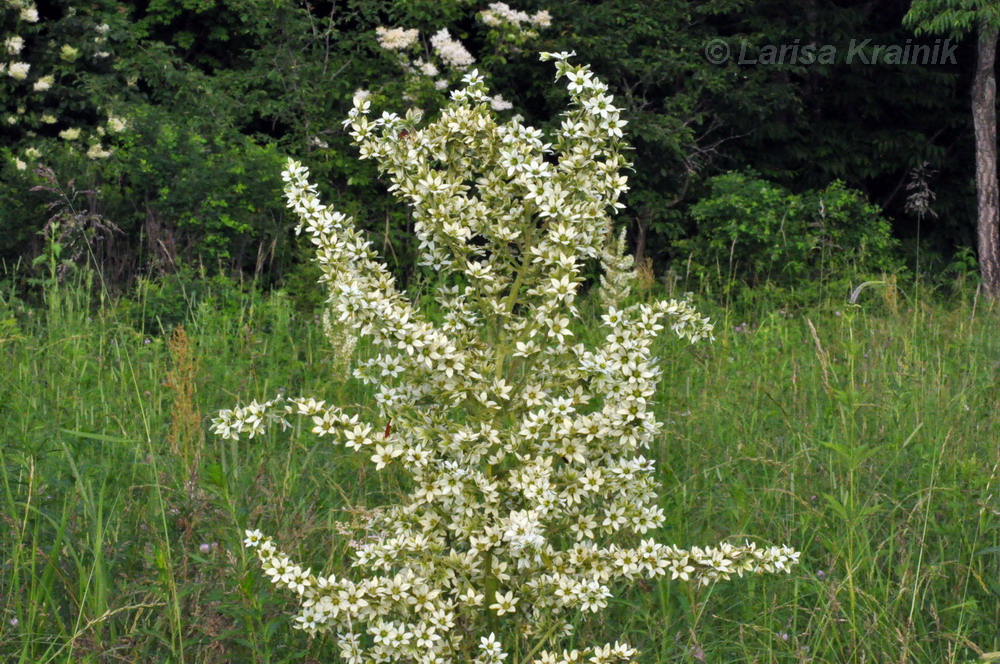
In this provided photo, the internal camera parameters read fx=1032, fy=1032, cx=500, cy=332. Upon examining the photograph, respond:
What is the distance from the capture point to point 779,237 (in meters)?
11.4

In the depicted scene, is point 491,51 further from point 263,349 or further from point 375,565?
point 375,565

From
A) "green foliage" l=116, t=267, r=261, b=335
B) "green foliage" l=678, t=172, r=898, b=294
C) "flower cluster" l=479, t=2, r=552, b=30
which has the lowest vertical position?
"green foliage" l=116, t=267, r=261, b=335

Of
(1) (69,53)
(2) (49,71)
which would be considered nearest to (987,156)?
(1) (69,53)

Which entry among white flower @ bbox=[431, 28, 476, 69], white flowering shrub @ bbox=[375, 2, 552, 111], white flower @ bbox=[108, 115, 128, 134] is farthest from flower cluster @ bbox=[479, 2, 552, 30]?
white flower @ bbox=[108, 115, 128, 134]

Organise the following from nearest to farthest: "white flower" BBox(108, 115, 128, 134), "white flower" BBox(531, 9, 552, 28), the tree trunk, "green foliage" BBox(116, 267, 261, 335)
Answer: "green foliage" BBox(116, 267, 261, 335), "white flower" BBox(108, 115, 128, 134), "white flower" BBox(531, 9, 552, 28), the tree trunk

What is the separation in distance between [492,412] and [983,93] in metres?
12.1

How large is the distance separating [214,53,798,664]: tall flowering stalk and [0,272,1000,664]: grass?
252 mm

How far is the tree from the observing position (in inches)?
451

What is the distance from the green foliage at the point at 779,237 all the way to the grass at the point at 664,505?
573 centimetres

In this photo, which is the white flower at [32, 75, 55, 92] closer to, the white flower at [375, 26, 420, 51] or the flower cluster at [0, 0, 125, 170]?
the flower cluster at [0, 0, 125, 170]

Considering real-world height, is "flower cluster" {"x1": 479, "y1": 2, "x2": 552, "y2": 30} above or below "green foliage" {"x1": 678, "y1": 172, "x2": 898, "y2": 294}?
above

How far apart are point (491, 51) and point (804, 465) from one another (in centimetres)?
973

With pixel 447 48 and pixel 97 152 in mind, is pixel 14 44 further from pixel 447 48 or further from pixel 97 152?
pixel 447 48

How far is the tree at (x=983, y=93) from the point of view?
11461 millimetres
